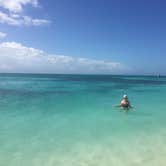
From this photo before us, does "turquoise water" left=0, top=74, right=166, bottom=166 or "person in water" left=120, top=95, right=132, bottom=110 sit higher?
"person in water" left=120, top=95, right=132, bottom=110

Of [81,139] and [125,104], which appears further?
[125,104]

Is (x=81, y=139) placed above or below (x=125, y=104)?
below

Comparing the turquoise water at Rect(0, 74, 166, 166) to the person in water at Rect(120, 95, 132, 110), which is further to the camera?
the person in water at Rect(120, 95, 132, 110)

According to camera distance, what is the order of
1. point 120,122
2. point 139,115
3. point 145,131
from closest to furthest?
1. point 145,131
2. point 120,122
3. point 139,115

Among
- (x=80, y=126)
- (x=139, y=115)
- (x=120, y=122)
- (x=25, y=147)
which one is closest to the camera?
(x=25, y=147)

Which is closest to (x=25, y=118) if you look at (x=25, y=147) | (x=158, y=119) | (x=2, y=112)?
(x=2, y=112)

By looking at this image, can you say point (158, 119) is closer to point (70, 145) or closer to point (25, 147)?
point (70, 145)

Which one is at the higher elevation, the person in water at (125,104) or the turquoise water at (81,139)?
the person in water at (125,104)

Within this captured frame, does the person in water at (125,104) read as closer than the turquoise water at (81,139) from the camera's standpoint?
No

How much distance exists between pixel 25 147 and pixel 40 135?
147cm

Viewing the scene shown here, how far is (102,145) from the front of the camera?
26.5 feet

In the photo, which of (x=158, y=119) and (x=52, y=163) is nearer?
(x=52, y=163)

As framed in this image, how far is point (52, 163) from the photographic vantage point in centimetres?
656

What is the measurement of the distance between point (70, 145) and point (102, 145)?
3.90ft
